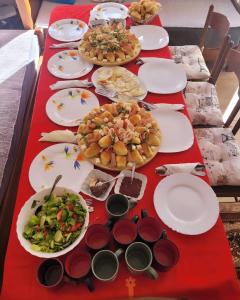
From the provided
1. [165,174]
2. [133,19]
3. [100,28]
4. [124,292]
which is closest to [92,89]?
[100,28]

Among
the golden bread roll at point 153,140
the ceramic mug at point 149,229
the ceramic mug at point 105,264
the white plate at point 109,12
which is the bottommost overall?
the ceramic mug at point 105,264

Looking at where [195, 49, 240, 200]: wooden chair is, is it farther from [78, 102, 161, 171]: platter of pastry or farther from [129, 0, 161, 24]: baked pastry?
[129, 0, 161, 24]: baked pastry

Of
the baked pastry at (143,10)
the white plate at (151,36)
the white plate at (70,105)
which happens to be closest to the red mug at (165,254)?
the white plate at (70,105)

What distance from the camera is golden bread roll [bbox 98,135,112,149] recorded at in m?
1.23

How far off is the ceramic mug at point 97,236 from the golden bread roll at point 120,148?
0.35 m

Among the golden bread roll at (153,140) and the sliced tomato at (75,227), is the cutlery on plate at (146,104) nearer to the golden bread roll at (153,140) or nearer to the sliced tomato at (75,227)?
the golden bread roll at (153,140)

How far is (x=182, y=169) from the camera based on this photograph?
1217 mm

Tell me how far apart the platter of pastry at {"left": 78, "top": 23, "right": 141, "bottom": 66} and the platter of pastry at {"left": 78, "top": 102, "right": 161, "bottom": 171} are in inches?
20.4

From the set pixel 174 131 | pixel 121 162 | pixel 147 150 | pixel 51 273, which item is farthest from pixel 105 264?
pixel 174 131

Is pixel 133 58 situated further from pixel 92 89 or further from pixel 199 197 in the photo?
pixel 199 197

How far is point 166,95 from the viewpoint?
5.25 ft

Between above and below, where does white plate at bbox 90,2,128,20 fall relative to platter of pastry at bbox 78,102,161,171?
above

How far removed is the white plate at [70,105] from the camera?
1.46 meters

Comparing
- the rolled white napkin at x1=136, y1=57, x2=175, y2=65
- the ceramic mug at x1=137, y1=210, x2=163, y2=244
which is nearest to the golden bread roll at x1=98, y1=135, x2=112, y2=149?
the ceramic mug at x1=137, y1=210, x2=163, y2=244
